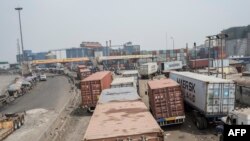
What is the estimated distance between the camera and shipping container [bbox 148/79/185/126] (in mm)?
21094

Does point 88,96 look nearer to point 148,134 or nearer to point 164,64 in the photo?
point 148,134

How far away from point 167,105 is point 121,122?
380 inches

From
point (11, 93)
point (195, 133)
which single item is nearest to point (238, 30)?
point (11, 93)

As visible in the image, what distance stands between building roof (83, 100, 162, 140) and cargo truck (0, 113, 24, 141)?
11327 millimetres

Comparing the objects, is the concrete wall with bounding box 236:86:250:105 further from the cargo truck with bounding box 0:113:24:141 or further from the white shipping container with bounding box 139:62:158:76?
the white shipping container with bounding box 139:62:158:76

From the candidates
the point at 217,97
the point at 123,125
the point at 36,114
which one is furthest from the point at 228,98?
the point at 36,114

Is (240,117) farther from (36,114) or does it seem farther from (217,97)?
(36,114)

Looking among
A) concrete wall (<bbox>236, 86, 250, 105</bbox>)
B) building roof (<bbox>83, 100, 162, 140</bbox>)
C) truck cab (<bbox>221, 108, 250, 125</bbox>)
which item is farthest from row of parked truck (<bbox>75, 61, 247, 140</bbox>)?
concrete wall (<bbox>236, 86, 250, 105</bbox>)

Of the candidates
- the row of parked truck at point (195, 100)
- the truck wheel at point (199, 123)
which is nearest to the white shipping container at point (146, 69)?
the row of parked truck at point (195, 100)

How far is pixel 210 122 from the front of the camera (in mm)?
20359

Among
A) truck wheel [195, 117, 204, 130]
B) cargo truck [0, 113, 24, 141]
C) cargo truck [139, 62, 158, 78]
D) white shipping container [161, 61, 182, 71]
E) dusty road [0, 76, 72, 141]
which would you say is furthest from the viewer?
white shipping container [161, 61, 182, 71]

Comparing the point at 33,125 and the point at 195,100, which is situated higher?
the point at 195,100

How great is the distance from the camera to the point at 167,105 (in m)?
21.2

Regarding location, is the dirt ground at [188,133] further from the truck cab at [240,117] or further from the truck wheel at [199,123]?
the truck cab at [240,117]
